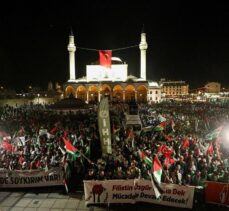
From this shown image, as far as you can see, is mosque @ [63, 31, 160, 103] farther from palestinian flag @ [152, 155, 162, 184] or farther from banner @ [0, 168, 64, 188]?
palestinian flag @ [152, 155, 162, 184]

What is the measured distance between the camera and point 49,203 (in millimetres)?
8156

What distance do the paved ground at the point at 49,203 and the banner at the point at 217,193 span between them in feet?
1.13

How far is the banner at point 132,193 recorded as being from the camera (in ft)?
24.9

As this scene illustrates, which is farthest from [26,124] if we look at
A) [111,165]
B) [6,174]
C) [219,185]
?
[219,185]

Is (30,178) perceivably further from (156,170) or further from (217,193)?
(217,193)

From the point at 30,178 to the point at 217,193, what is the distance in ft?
20.1

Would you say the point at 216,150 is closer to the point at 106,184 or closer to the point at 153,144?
the point at 153,144

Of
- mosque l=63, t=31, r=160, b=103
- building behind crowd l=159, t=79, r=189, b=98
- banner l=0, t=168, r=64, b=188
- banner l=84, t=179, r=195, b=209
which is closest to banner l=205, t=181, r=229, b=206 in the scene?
banner l=84, t=179, r=195, b=209

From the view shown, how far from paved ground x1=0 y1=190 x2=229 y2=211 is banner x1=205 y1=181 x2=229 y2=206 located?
1.13 ft

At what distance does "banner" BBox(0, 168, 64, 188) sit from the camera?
8.92 meters

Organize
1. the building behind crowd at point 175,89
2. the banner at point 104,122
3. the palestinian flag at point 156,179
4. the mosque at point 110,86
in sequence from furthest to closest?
1. the building behind crowd at point 175,89
2. the mosque at point 110,86
3. the banner at point 104,122
4. the palestinian flag at point 156,179

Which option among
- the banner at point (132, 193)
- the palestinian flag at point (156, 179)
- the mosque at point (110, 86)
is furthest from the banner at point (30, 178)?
the mosque at point (110, 86)

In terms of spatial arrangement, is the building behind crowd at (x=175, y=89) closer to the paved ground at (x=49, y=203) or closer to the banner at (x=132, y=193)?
the paved ground at (x=49, y=203)

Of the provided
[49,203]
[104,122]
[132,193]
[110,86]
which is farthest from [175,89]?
[49,203]
